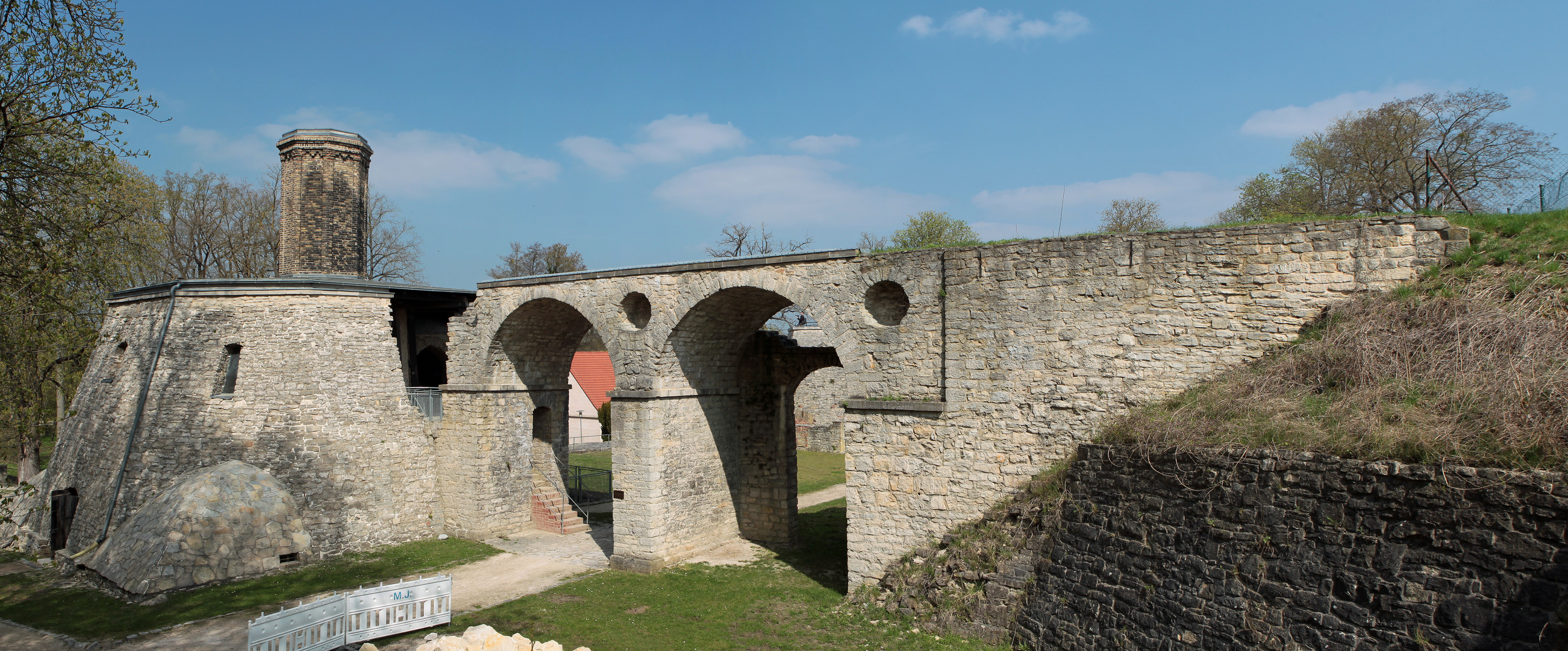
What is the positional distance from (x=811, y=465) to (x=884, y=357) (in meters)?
15.1

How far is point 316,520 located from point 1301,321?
14.8m

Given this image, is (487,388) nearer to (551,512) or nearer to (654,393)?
(551,512)

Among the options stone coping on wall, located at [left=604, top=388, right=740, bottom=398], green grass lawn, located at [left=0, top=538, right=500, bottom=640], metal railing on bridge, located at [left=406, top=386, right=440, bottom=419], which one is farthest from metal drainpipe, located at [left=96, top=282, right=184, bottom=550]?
stone coping on wall, located at [left=604, top=388, right=740, bottom=398]

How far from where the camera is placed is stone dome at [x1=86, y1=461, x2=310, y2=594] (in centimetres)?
1144

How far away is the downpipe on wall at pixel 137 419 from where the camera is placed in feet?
42.1

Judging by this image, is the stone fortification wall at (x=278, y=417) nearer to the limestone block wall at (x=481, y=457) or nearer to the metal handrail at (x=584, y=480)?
the limestone block wall at (x=481, y=457)

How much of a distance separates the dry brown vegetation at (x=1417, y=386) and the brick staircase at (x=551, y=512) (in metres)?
11.4

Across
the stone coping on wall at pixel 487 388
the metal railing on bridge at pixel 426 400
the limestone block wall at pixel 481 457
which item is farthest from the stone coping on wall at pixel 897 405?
the metal railing on bridge at pixel 426 400

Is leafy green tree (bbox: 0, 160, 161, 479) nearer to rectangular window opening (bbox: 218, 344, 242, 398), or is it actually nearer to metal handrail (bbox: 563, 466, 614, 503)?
rectangular window opening (bbox: 218, 344, 242, 398)

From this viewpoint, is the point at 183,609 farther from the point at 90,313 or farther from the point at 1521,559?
the point at 1521,559

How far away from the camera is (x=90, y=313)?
876 centimetres

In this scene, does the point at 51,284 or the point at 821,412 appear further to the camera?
the point at 821,412

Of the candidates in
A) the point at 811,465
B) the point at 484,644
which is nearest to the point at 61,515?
the point at 484,644

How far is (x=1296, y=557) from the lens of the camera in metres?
6.27
